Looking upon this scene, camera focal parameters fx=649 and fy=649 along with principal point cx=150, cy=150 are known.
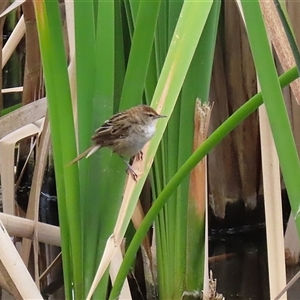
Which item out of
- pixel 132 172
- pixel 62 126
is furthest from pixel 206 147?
pixel 62 126

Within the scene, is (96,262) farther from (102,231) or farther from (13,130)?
(13,130)

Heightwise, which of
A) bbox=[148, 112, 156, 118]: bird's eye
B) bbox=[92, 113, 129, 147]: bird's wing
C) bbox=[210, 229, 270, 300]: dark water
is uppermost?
bbox=[148, 112, 156, 118]: bird's eye

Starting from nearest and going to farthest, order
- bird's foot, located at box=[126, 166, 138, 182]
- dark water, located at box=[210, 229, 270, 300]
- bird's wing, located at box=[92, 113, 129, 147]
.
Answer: bird's foot, located at box=[126, 166, 138, 182] → bird's wing, located at box=[92, 113, 129, 147] → dark water, located at box=[210, 229, 270, 300]

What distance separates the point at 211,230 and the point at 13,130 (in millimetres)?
775

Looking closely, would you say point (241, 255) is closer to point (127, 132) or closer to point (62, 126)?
point (127, 132)

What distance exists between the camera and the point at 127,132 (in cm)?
141

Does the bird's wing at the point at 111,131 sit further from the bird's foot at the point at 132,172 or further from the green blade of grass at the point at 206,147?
the green blade of grass at the point at 206,147

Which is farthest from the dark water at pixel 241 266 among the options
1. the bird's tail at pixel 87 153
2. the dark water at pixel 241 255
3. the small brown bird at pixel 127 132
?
the bird's tail at pixel 87 153

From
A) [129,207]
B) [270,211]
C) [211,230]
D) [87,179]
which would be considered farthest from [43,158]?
[211,230]

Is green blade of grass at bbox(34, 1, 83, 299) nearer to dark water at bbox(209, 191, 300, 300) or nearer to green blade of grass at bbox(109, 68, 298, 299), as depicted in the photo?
green blade of grass at bbox(109, 68, 298, 299)

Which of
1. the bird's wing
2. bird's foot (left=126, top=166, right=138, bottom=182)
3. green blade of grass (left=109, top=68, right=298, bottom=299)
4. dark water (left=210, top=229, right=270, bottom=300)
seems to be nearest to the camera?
green blade of grass (left=109, top=68, right=298, bottom=299)

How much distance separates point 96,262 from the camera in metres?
1.30

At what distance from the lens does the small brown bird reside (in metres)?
1.26

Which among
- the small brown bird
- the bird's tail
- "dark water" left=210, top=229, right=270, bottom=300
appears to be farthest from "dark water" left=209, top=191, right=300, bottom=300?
the bird's tail
